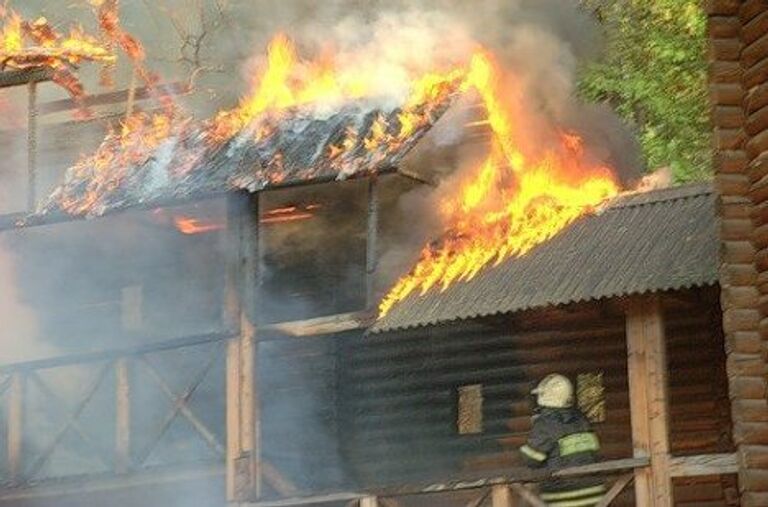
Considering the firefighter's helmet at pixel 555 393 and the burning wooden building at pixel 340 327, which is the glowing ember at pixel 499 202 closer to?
the burning wooden building at pixel 340 327

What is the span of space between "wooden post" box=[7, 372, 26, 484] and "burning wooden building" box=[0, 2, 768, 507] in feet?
0.10

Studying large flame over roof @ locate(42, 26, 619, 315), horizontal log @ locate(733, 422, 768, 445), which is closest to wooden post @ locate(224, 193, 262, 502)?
large flame over roof @ locate(42, 26, 619, 315)

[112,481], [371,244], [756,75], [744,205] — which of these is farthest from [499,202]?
[756,75]

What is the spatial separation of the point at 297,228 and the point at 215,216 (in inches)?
36.6

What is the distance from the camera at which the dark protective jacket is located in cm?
1439

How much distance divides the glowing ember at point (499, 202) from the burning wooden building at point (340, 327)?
0.04 m

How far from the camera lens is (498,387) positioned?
1783 centimetres

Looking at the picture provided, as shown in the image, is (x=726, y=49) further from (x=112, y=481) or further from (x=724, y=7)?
(x=112, y=481)

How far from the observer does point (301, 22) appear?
82.8 ft

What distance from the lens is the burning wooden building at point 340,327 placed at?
15.1 meters

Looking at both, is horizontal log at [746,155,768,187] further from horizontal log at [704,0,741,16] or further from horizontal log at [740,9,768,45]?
horizontal log at [704,0,741,16]

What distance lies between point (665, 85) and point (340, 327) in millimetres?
8523

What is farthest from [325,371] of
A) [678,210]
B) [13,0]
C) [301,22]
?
[13,0]

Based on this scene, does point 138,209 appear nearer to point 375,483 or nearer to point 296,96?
point 296,96
